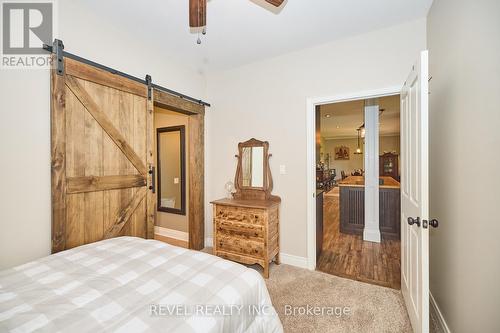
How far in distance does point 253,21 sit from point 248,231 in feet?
7.52

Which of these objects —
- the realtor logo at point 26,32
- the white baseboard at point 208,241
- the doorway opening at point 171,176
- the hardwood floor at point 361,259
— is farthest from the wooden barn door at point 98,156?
the hardwood floor at point 361,259

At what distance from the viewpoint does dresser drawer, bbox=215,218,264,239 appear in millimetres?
2586

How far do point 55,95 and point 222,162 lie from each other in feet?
6.76

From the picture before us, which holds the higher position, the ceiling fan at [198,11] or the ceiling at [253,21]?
the ceiling at [253,21]

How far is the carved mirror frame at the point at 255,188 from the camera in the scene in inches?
116

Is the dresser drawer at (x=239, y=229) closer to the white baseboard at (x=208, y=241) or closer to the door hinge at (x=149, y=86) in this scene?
the white baseboard at (x=208, y=241)

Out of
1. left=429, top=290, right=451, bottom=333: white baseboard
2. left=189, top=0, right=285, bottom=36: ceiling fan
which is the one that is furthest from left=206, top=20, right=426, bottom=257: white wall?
left=189, top=0, right=285, bottom=36: ceiling fan

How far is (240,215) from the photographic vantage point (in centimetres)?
268

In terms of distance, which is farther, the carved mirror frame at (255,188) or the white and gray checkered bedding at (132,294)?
the carved mirror frame at (255,188)

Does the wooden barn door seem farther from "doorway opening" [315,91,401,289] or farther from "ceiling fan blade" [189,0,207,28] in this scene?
"doorway opening" [315,91,401,289]

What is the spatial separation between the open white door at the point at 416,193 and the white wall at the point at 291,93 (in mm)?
620

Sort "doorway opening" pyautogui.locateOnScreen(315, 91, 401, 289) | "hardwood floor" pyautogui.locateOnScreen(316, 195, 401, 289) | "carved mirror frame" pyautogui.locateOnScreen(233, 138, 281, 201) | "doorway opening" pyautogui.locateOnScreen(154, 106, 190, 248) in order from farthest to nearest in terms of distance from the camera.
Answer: "doorway opening" pyautogui.locateOnScreen(154, 106, 190, 248) → "carved mirror frame" pyautogui.locateOnScreen(233, 138, 281, 201) → "doorway opening" pyautogui.locateOnScreen(315, 91, 401, 289) → "hardwood floor" pyautogui.locateOnScreen(316, 195, 401, 289)

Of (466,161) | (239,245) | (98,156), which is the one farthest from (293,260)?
(98,156)

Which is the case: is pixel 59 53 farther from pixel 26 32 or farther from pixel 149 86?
pixel 149 86
